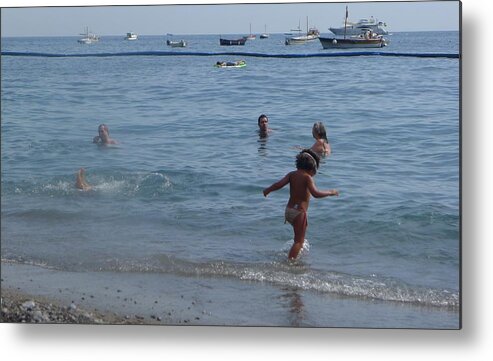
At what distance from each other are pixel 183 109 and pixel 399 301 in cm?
159

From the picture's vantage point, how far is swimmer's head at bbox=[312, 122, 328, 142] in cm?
490

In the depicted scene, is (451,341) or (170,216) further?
(170,216)

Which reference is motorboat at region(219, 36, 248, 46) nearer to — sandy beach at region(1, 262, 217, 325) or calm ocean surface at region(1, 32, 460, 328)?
calm ocean surface at region(1, 32, 460, 328)

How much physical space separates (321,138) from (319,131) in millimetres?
40

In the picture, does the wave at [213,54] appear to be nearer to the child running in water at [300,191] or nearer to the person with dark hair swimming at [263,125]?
the person with dark hair swimming at [263,125]

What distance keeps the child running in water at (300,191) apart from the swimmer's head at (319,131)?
0.09 metres

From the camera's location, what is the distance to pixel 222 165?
511cm

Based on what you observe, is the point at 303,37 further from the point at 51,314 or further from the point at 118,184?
the point at 51,314

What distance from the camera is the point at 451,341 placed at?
442 centimetres

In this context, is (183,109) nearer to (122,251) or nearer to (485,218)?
(122,251)

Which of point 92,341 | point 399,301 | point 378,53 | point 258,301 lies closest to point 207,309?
point 258,301

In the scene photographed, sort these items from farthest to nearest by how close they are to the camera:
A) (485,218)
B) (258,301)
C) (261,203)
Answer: (261,203) < (258,301) < (485,218)

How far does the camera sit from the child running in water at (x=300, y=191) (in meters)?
4.83

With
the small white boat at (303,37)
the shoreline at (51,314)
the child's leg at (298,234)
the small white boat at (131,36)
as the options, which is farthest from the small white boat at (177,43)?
the shoreline at (51,314)
